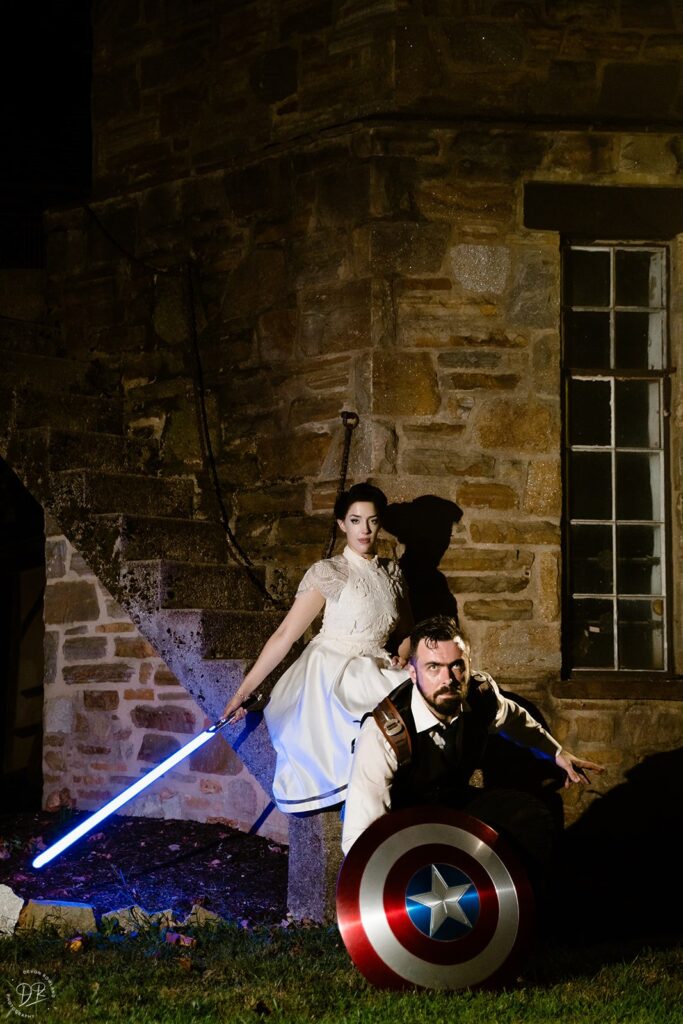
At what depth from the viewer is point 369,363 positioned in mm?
6562

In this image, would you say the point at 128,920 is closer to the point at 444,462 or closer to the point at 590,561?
the point at 444,462

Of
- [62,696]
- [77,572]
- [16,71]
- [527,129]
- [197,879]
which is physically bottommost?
[197,879]

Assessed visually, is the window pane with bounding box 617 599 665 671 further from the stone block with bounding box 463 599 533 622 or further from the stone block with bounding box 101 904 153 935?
the stone block with bounding box 101 904 153 935

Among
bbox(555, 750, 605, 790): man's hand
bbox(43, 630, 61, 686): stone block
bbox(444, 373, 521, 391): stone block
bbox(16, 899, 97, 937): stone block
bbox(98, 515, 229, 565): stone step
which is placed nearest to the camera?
bbox(555, 750, 605, 790): man's hand

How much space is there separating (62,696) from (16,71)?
6.06 m

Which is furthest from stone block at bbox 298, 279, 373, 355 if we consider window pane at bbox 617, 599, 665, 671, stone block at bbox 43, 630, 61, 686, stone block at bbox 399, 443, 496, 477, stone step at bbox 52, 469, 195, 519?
stone block at bbox 43, 630, 61, 686

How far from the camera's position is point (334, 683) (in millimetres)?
5344

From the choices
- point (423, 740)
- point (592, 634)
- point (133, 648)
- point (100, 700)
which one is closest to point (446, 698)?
point (423, 740)

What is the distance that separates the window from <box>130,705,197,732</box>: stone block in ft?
8.17

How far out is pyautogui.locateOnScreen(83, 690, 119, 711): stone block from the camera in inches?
319

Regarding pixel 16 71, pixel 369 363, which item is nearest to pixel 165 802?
pixel 369 363

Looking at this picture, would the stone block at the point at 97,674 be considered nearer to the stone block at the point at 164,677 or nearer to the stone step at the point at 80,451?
the stone block at the point at 164,677

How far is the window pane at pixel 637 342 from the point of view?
6852 millimetres

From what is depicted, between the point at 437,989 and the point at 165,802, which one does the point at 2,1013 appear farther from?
the point at 165,802
